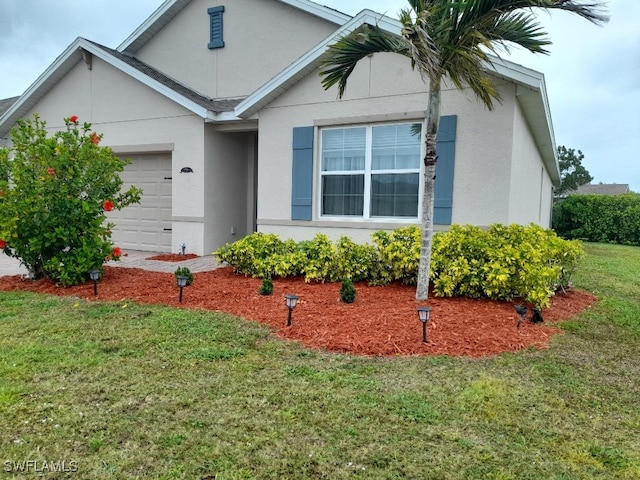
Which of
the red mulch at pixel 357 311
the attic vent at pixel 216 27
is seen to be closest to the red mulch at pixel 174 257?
the red mulch at pixel 357 311

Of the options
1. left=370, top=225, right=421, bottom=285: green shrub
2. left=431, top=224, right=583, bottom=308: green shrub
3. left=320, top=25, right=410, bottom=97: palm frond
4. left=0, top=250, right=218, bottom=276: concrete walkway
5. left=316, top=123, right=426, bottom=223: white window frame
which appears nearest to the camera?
left=431, top=224, right=583, bottom=308: green shrub

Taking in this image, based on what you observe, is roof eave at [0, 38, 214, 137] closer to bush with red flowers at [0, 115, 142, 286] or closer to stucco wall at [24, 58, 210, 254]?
stucco wall at [24, 58, 210, 254]

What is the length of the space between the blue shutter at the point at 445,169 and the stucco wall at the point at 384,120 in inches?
3.8

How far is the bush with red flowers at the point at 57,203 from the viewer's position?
6797mm

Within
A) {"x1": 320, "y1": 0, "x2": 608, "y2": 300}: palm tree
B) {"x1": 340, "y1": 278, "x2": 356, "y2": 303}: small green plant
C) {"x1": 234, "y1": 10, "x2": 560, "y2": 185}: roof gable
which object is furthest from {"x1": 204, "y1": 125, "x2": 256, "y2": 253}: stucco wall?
{"x1": 320, "y1": 0, "x2": 608, "y2": 300}: palm tree

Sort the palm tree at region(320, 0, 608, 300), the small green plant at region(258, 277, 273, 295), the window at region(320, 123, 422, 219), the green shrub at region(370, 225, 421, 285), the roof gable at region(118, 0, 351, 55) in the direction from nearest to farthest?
the palm tree at region(320, 0, 608, 300) → the small green plant at region(258, 277, 273, 295) → the green shrub at region(370, 225, 421, 285) → the window at region(320, 123, 422, 219) → the roof gable at region(118, 0, 351, 55)

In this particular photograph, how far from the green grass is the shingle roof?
6.52m

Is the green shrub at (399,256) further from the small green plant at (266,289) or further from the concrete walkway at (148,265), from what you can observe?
the concrete walkway at (148,265)

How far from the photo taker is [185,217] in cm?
1036

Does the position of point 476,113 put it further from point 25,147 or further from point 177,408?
point 25,147

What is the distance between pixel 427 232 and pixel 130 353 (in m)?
3.66

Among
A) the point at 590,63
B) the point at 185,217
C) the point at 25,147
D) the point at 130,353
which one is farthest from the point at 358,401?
the point at 590,63

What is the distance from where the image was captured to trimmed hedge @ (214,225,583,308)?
5.91 m

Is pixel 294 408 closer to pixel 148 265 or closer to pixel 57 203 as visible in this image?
pixel 57 203
